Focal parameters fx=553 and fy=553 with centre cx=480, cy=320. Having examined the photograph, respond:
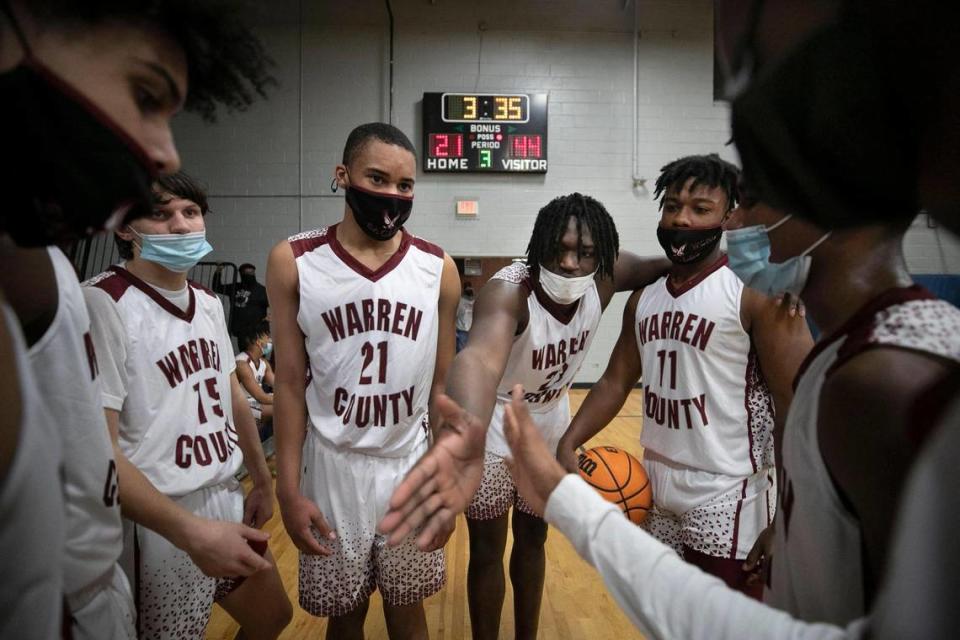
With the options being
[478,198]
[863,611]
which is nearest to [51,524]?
[863,611]

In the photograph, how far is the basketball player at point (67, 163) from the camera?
0.48 meters

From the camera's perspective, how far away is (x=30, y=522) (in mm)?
470

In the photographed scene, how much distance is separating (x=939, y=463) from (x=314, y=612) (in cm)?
196

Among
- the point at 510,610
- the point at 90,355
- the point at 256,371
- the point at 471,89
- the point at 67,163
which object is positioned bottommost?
the point at 510,610

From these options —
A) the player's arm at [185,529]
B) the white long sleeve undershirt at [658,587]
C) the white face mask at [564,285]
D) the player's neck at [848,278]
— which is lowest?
the player's arm at [185,529]

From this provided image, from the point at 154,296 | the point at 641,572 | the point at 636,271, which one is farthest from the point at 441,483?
the point at 636,271

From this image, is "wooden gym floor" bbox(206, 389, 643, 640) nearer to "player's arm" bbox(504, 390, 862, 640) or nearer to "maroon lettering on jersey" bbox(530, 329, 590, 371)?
"maroon lettering on jersey" bbox(530, 329, 590, 371)

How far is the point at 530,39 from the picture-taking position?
25.2ft

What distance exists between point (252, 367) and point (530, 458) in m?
4.55

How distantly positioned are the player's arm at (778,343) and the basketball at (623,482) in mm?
523

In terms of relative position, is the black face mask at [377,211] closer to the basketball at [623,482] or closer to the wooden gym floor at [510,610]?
the basketball at [623,482]

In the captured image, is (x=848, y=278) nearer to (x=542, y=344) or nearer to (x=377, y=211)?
(x=377, y=211)

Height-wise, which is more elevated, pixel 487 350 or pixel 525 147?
pixel 525 147

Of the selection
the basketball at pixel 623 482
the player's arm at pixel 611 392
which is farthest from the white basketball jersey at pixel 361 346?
the basketball at pixel 623 482
